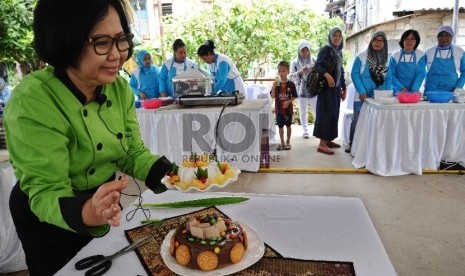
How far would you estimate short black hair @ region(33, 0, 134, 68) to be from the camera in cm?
76

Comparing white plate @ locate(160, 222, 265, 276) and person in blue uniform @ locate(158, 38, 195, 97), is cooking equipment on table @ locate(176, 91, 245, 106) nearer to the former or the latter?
person in blue uniform @ locate(158, 38, 195, 97)

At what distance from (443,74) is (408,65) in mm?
450

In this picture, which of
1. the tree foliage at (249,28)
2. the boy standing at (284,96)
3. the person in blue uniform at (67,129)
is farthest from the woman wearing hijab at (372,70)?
the tree foliage at (249,28)

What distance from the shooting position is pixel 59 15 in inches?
30.3

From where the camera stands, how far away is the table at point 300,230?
79 centimetres

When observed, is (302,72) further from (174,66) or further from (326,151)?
(174,66)

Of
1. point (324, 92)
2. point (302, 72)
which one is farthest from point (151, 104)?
point (302, 72)

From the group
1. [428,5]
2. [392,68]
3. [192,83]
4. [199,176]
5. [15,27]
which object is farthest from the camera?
[428,5]

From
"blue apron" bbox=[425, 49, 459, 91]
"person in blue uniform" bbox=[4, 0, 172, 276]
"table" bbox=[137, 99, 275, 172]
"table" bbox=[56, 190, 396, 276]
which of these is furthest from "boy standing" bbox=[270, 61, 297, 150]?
"person in blue uniform" bbox=[4, 0, 172, 276]

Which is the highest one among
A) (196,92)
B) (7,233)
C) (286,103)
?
(196,92)

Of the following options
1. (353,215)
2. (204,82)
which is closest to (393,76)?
(204,82)

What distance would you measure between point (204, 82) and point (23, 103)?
3.14 m

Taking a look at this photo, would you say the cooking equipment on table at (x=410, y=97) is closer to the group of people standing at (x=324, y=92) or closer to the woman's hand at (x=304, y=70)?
the group of people standing at (x=324, y=92)

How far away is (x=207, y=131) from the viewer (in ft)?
12.0
